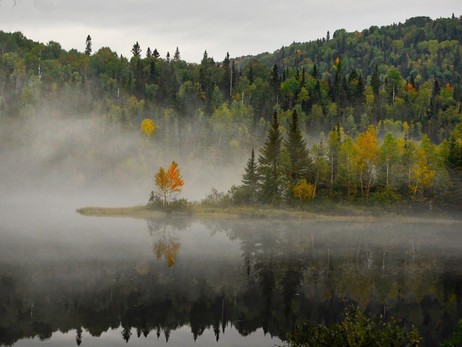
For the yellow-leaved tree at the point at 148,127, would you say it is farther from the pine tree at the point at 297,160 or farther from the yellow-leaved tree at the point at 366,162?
the yellow-leaved tree at the point at 366,162

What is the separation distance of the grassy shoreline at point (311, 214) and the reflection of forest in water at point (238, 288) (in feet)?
73.2

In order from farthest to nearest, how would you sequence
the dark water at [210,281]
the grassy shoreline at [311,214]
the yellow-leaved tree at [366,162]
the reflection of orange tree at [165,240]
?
the yellow-leaved tree at [366,162]
the grassy shoreline at [311,214]
the reflection of orange tree at [165,240]
the dark water at [210,281]

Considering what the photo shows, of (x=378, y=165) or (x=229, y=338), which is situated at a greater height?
(x=378, y=165)

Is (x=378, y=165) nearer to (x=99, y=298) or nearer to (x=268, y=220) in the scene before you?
(x=268, y=220)

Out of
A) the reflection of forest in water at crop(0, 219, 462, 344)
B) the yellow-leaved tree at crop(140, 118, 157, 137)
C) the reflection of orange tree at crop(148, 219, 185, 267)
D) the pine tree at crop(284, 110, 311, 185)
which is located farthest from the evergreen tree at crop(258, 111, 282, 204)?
the yellow-leaved tree at crop(140, 118, 157, 137)

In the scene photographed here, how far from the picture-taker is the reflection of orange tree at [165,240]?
72.4 meters

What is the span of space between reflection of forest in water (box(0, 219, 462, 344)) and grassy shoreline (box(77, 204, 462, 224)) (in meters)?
22.3

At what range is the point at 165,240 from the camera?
8506cm

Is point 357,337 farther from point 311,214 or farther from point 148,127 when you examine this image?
point 148,127

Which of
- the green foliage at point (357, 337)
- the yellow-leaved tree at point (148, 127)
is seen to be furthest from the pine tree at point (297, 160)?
the green foliage at point (357, 337)

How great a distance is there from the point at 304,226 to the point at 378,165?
25.6m

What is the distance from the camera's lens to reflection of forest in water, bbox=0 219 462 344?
4597cm

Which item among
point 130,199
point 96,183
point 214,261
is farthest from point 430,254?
point 96,183

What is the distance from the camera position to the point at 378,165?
116 m
